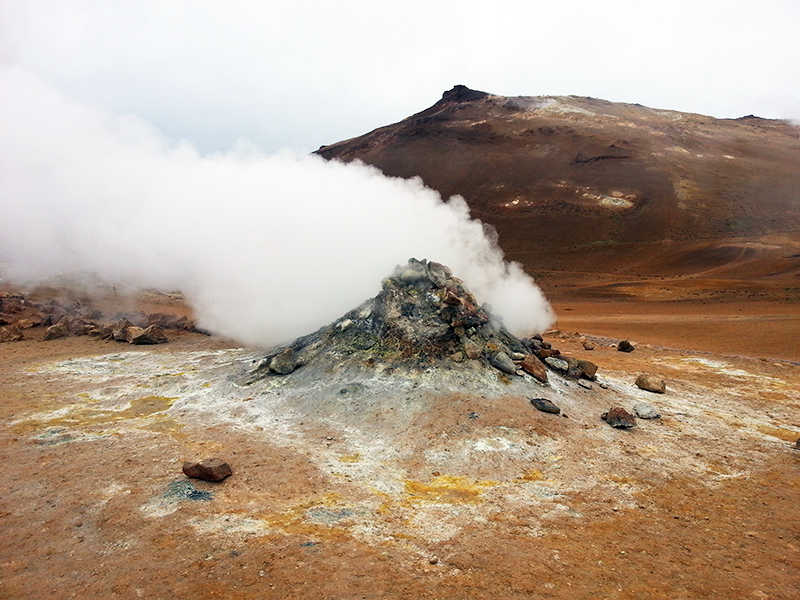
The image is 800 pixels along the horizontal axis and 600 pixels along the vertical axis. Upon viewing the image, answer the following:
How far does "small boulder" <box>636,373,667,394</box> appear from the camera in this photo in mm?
9406

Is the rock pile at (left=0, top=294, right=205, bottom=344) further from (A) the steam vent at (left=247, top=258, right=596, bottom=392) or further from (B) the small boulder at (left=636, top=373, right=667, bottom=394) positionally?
(B) the small boulder at (left=636, top=373, right=667, bottom=394)

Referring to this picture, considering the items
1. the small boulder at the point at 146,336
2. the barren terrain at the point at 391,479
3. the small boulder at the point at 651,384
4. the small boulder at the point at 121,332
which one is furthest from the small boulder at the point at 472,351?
the small boulder at the point at 121,332

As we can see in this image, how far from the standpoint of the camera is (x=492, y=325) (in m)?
9.32

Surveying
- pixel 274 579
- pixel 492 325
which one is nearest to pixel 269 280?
pixel 492 325

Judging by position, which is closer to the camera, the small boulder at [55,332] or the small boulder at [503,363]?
the small boulder at [503,363]

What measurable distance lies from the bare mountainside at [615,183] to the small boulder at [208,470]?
102 feet

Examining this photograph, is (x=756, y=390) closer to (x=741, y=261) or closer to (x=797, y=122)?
(x=741, y=261)

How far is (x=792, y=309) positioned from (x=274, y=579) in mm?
27533

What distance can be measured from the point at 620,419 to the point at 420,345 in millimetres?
3338

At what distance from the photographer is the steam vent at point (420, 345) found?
8023 millimetres

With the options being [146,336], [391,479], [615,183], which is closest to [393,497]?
[391,479]

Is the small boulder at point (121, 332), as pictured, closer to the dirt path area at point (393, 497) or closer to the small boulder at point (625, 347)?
the dirt path area at point (393, 497)

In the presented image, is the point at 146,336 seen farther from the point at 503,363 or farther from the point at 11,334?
the point at 503,363

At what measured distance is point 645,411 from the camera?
7797mm
